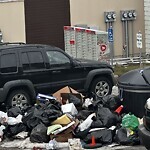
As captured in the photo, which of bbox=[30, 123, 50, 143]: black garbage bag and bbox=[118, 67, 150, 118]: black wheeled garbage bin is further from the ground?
bbox=[118, 67, 150, 118]: black wheeled garbage bin

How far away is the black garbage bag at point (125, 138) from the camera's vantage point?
9.66 metres

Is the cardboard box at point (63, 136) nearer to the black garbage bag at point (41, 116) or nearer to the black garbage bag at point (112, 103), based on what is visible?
the black garbage bag at point (41, 116)

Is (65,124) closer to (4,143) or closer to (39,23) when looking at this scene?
(4,143)

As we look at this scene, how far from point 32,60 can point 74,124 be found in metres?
3.86

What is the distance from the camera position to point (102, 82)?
49.0ft

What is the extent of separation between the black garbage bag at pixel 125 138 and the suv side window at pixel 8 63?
4.37 m

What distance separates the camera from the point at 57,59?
46.6 ft

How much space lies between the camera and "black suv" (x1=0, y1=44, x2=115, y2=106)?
13211 mm

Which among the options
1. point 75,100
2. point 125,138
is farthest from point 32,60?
point 125,138

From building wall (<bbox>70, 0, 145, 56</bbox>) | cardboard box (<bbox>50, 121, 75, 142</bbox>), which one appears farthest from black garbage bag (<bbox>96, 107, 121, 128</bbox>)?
building wall (<bbox>70, 0, 145, 56</bbox>)

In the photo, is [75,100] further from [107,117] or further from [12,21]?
[12,21]

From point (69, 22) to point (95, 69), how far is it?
420 inches

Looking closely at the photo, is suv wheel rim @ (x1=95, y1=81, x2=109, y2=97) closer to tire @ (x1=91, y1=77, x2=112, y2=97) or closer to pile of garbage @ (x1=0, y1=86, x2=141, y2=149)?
tire @ (x1=91, y1=77, x2=112, y2=97)

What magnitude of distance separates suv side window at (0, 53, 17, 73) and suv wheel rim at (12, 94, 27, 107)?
0.67 metres
